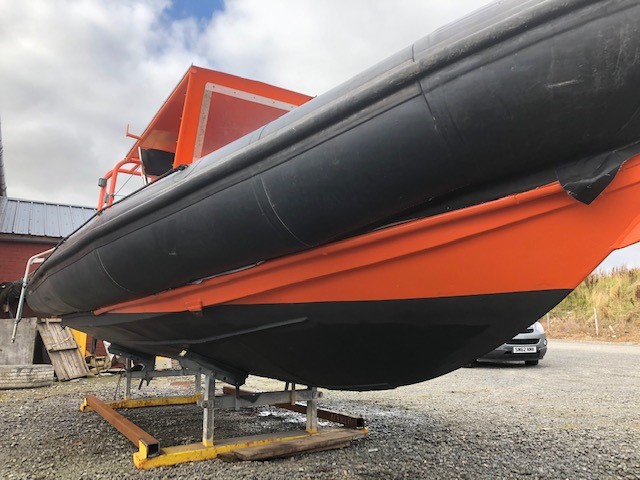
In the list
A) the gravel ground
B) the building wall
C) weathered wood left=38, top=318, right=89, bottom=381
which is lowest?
the gravel ground

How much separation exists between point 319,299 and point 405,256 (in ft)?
1.56

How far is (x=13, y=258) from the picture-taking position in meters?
9.89

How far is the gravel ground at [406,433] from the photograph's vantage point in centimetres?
295

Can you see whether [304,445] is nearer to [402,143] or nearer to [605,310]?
[402,143]

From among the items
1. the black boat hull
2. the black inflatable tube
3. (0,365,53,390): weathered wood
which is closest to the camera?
the black inflatable tube

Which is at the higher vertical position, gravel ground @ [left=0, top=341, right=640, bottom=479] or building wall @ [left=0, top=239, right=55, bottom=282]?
building wall @ [left=0, top=239, right=55, bottom=282]

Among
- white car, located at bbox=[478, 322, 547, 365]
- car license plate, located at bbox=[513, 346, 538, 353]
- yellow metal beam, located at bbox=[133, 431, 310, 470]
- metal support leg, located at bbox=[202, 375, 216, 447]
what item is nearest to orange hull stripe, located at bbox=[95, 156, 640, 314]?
metal support leg, located at bbox=[202, 375, 216, 447]

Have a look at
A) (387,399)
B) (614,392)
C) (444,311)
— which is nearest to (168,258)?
(444,311)

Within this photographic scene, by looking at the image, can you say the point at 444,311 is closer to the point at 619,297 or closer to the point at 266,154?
the point at 266,154

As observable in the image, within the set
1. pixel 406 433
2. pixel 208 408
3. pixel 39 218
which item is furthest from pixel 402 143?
pixel 39 218

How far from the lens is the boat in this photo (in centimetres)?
159

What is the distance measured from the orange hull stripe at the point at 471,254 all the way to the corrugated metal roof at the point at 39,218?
367 inches

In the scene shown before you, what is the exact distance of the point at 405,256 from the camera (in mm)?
2078

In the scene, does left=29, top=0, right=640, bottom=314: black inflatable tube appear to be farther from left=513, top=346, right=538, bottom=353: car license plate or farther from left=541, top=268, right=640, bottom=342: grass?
left=541, top=268, right=640, bottom=342: grass
